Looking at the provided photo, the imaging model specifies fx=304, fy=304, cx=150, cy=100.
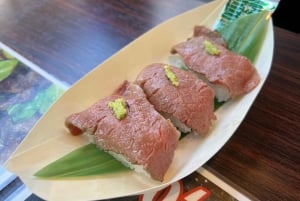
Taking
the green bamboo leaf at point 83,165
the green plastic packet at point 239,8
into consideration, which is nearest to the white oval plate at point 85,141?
the green bamboo leaf at point 83,165

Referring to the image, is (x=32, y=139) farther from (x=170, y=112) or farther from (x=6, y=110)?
(x=170, y=112)

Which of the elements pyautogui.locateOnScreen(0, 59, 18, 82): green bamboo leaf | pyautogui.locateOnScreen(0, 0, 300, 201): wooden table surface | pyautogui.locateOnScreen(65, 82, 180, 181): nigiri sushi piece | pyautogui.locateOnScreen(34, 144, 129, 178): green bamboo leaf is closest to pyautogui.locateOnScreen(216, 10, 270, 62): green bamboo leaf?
pyautogui.locateOnScreen(0, 0, 300, 201): wooden table surface

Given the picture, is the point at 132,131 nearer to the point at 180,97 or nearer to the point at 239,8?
the point at 180,97

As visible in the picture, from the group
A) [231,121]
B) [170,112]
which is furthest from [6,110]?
[231,121]

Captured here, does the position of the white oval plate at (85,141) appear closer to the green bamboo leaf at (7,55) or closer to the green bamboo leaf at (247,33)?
the green bamboo leaf at (247,33)

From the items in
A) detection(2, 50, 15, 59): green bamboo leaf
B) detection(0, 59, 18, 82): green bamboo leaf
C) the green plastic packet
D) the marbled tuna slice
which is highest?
detection(2, 50, 15, 59): green bamboo leaf

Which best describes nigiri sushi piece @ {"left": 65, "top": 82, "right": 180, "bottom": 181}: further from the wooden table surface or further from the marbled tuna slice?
the marbled tuna slice
